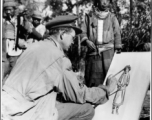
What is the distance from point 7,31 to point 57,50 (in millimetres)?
1423

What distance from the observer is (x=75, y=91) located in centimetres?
329

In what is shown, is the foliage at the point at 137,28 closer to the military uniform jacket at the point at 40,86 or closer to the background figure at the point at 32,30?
the military uniform jacket at the point at 40,86

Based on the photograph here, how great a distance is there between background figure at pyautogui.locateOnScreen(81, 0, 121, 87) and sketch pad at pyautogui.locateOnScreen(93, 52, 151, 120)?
1.24 feet

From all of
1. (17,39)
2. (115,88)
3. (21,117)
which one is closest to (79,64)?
(115,88)

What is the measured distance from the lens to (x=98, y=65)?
4133 mm

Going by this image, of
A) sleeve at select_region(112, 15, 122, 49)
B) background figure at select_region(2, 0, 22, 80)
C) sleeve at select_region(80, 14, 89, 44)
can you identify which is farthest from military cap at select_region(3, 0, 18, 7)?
sleeve at select_region(112, 15, 122, 49)

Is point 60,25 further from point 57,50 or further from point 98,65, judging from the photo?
point 98,65

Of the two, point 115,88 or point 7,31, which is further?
point 7,31

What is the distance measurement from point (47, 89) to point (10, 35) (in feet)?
5.09

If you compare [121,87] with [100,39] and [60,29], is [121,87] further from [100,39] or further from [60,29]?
[60,29]

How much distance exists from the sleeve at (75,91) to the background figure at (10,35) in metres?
1.39

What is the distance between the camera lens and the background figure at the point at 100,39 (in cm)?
408

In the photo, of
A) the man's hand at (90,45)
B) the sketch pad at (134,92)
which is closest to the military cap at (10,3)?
the man's hand at (90,45)

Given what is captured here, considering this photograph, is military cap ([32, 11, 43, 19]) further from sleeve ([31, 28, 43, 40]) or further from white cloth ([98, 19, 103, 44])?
white cloth ([98, 19, 103, 44])
